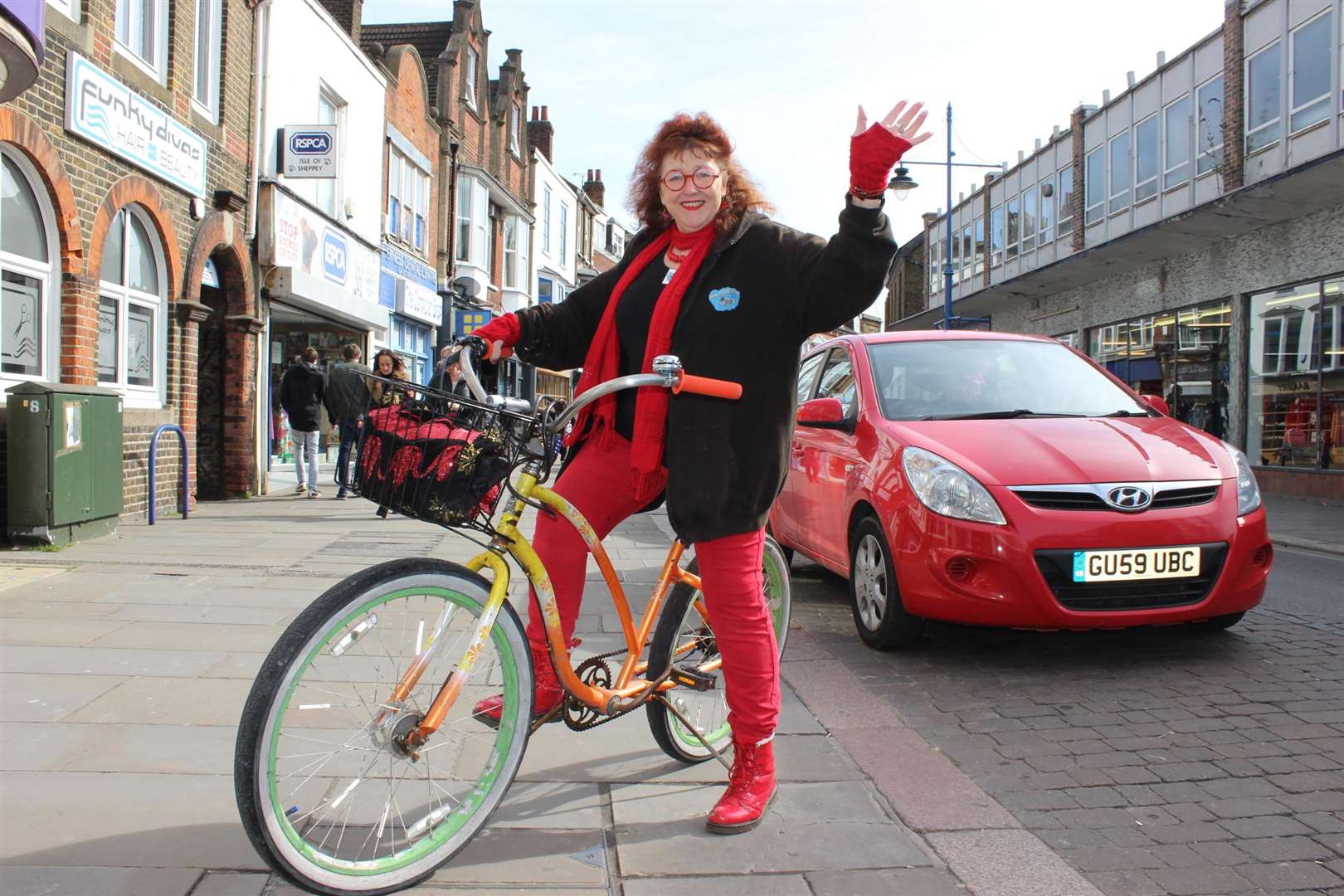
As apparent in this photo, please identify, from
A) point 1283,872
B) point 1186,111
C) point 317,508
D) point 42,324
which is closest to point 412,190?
point 317,508

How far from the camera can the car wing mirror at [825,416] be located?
5.39 m

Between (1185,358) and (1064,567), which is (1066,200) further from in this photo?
(1064,567)

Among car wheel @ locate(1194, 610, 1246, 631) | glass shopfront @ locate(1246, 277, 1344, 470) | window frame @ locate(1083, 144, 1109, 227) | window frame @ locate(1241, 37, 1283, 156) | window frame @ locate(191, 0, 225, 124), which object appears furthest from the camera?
window frame @ locate(1083, 144, 1109, 227)

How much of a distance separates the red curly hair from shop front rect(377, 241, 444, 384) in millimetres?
16107

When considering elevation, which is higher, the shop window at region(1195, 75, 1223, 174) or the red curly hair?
the shop window at region(1195, 75, 1223, 174)

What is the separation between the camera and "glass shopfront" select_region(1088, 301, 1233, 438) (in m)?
20.9

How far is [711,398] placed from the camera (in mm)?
2703

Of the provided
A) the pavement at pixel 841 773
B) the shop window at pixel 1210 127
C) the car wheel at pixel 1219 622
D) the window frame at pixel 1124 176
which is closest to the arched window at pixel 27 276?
the pavement at pixel 841 773

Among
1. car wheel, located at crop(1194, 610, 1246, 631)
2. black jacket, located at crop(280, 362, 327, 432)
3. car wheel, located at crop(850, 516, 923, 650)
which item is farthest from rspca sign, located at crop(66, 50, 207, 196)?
car wheel, located at crop(1194, 610, 1246, 631)

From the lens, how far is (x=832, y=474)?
583 cm

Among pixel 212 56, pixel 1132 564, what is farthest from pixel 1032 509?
pixel 212 56

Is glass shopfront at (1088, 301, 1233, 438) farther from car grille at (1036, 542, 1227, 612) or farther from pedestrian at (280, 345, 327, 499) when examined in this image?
car grille at (1036, 542, 1227, 612)

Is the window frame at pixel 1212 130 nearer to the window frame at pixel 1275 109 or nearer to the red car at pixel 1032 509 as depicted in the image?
the window frame at pixel 1275 109

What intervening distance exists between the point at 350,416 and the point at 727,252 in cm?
105
